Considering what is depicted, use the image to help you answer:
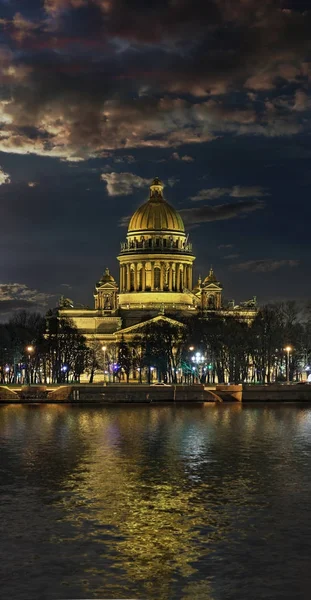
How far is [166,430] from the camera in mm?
65812

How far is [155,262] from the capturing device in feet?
554

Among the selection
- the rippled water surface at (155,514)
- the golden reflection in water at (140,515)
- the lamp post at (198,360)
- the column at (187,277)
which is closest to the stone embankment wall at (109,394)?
the lamp post at (198,360)

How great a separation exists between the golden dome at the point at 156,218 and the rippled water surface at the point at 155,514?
108 meters

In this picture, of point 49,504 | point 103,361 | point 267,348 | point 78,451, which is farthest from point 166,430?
point 103,361

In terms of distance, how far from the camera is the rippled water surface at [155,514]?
27.3 metres

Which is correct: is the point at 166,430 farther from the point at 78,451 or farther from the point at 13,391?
the point at 13,391

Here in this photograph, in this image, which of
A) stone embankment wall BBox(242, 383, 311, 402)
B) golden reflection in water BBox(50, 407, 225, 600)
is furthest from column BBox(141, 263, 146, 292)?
golden reflection in water BBox(50, 407, 225, 600)

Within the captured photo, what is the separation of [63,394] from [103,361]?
49.7 metres

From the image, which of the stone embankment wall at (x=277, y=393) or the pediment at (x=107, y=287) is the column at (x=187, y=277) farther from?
the stone embankment wall at (x=277, y=393)

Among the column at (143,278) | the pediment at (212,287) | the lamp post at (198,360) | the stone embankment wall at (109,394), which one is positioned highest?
the column at (143,278)

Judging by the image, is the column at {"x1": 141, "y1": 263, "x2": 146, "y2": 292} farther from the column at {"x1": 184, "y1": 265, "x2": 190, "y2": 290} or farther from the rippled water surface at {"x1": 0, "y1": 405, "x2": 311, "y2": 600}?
the rippled water surface at {"x1": 0, "y1": 405, "x2": 311, "y2": 600}

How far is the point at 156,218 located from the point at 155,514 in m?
138

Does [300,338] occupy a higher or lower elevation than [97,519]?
higher

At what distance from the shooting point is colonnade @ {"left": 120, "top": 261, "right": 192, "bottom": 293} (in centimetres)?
16912
